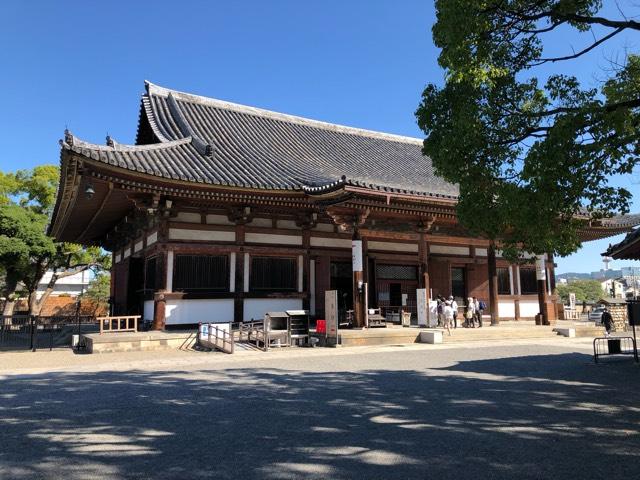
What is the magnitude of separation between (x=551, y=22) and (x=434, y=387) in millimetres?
5682

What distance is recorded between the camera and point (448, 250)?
64.8 ft

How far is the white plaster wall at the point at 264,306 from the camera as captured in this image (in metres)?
15.6


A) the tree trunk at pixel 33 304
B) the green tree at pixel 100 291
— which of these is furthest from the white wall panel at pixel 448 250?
the green tree at pixel 100 291

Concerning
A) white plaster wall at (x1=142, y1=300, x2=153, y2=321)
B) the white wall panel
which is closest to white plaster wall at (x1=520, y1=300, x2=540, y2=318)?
the white wall panel

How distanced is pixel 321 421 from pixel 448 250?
1523 cm

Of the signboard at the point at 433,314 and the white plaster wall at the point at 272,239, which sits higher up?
the white plaster wall at the point at 272,239

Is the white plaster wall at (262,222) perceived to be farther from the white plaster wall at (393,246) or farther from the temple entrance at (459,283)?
the temple entrance at (459,283)

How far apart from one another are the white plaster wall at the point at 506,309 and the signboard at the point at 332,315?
32.9 ft

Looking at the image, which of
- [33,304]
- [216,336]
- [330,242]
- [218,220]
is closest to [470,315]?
[330,242]

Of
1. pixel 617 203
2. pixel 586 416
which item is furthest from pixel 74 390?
pixel 617 203

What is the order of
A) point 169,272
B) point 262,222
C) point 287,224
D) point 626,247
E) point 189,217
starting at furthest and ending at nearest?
1. point 287,224
2. point 262,222
3. point 189,217
4. point 169,272
5. point 626,247

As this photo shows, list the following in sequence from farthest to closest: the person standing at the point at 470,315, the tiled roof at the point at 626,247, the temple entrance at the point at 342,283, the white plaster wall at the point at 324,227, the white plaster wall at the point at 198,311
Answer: the person standing at the point at 470,315, the temple entrance at the point at 342,283, the white plaster wall at the point at 324,227, the white plaster wall at the point at 198,311, the tiled roof at the point at 626,247

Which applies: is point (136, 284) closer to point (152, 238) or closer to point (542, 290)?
point (152, 238)

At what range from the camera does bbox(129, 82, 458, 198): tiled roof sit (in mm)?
14406
